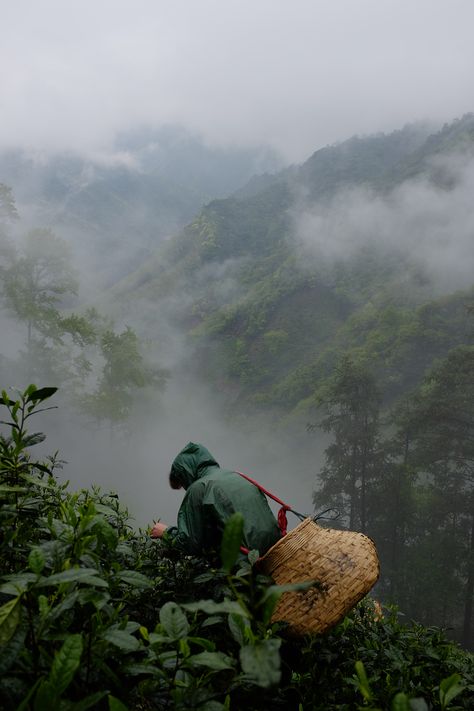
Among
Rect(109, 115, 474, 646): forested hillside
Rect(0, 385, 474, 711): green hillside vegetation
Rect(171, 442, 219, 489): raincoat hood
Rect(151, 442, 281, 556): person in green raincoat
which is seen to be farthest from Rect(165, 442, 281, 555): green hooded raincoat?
Rect(109, 115, 474, 646): forested hillside

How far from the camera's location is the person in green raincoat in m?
2.17

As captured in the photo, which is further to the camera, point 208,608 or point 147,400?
point 147,400

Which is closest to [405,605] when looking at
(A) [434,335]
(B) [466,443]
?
(B) [466,443]

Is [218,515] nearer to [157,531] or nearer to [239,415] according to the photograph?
[157,531]

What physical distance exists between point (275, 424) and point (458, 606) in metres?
27.9

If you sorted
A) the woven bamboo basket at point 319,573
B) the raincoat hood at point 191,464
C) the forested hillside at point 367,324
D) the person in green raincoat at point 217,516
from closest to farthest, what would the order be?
the woven bamboo basket at point 319,573, the person in green raincoat at point 217,516, the raincoat hood at point 191,464, the forested hillside at point 367,324

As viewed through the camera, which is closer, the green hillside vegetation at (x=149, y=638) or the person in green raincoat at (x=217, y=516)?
the green hillside vegetation at (x=149, y=638)

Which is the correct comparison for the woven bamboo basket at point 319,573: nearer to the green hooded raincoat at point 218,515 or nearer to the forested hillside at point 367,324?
the green hooded raincoat at point 218,515

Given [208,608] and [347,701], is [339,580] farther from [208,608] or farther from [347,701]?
[208,608]

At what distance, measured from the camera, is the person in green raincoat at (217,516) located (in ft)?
7.13

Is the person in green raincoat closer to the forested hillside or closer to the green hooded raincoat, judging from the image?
the green hooded raincoat

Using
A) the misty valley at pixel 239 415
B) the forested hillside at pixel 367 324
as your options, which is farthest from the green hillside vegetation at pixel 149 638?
the forested hillside at pixel 367 324

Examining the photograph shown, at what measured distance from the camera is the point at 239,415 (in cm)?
4947

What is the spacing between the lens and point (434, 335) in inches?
1567
